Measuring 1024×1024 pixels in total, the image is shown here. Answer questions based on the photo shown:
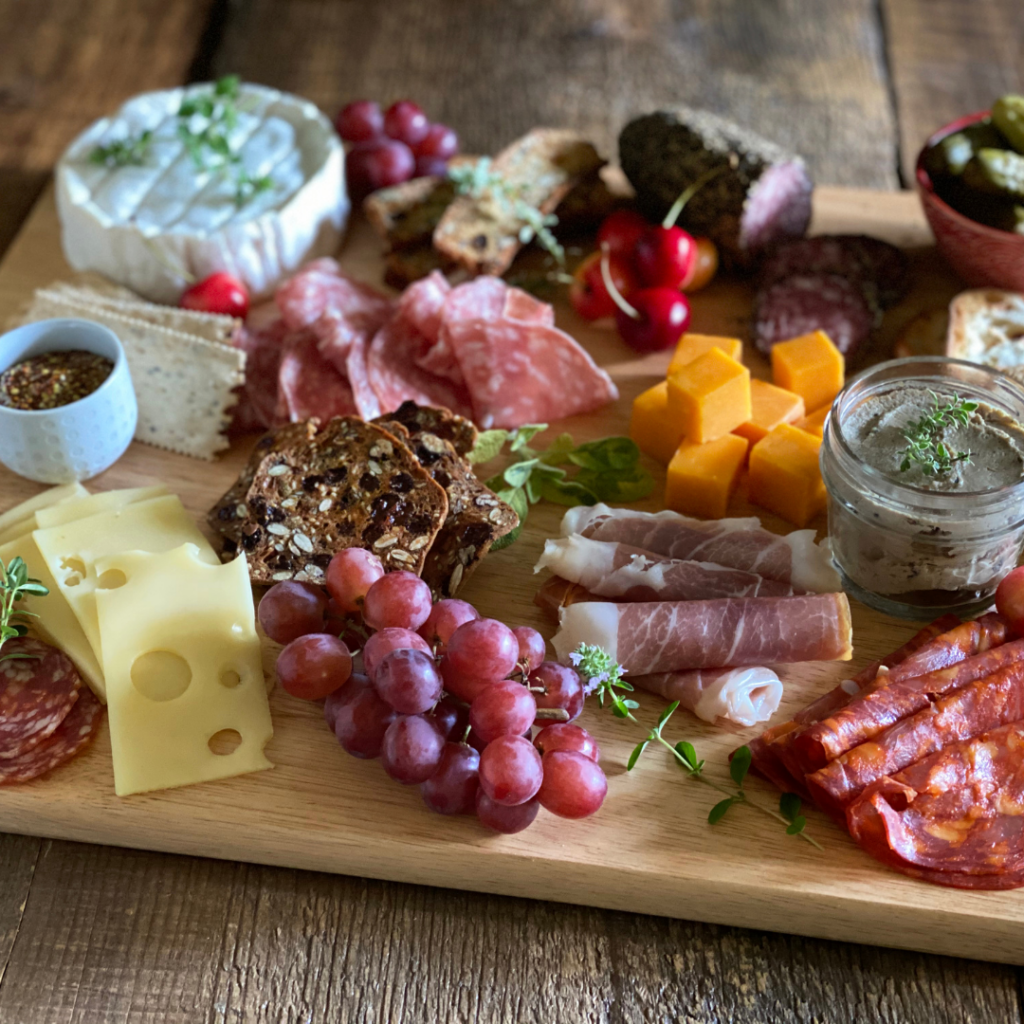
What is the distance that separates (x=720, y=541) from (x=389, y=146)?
1360 millimetres

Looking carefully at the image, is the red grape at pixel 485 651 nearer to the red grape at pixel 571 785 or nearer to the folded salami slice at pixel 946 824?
the red grape at pixel 571 785

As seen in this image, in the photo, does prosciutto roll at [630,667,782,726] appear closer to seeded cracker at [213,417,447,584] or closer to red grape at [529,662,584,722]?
red grape at [529,662,584,722]

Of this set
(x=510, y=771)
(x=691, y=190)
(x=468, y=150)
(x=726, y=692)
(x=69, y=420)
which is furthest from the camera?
(x=468, y=150)

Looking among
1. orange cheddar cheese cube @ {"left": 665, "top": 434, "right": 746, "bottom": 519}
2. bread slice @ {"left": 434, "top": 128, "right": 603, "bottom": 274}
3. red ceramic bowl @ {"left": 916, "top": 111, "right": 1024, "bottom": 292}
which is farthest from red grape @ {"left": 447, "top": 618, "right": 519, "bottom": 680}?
red ceramic bowl @ {"left": 916, "top": 111, "right": 1024, "bottom": 292}

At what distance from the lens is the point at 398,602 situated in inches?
60.6

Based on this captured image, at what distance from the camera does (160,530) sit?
1803 mm

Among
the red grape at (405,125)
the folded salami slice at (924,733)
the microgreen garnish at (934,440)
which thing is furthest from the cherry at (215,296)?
the folded salami slice at (924,733)

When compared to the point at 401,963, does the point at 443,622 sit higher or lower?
higher

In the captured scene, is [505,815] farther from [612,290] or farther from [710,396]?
[612,290]

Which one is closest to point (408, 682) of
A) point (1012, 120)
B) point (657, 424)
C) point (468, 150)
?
point (657, 424)

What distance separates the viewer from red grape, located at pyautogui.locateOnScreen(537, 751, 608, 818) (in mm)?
1446

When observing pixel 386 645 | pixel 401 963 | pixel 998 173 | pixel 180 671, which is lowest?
pixel 401 963

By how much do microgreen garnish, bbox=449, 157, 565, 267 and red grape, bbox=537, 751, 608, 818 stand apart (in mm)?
1239

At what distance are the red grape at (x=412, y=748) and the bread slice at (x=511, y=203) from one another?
1.20 m
